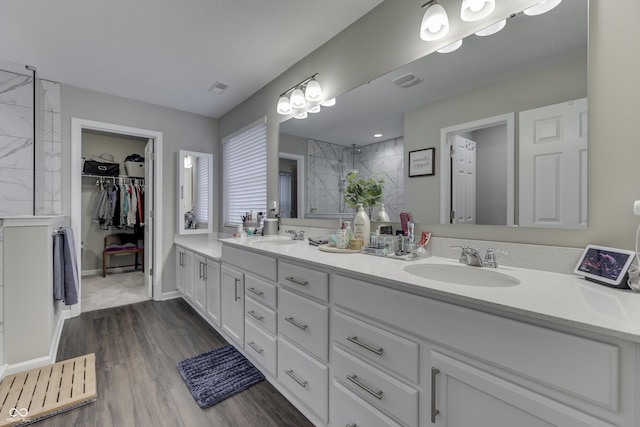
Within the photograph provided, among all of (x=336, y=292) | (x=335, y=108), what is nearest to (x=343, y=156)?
(x=335, y=108)

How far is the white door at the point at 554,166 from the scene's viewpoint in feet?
3.58

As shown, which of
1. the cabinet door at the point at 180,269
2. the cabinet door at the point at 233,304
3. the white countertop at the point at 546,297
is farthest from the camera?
the cabinet door at the point at 180,269

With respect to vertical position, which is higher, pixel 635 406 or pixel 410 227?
pixel 410 227

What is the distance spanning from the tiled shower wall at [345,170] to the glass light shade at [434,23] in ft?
1.84

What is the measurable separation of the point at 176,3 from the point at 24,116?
184 centimetres

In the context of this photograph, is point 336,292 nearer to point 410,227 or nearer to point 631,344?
point 410,227

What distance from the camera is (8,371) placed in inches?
73.2

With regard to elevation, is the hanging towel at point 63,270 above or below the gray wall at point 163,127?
below

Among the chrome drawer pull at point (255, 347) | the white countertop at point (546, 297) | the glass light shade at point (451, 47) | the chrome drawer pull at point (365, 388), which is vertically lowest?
the chrome drawer pull at point (255, 347)

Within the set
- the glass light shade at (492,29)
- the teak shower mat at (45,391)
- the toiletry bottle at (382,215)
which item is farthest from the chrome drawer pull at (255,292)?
the glass light shade at (492,29)

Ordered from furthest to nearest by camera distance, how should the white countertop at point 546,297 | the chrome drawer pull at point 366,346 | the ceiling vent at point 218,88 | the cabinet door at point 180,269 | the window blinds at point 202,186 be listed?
the window blinds at point 202,186, the cabinet door at point 180,269, the ceiling vent at point 218,88, the chrome drawer pull at point 366,346, the white countertop at point 546,297

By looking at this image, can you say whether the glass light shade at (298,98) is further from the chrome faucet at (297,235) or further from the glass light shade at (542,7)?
the glass light shade at (542,7)

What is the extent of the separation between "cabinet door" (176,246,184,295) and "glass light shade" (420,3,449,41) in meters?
3.19

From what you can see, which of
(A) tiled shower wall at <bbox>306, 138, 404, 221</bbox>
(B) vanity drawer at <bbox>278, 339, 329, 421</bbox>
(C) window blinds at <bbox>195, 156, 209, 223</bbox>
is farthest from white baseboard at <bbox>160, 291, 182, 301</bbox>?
(B) vanity drawer at <bbox>278, 339, 329, 421</bbox>
